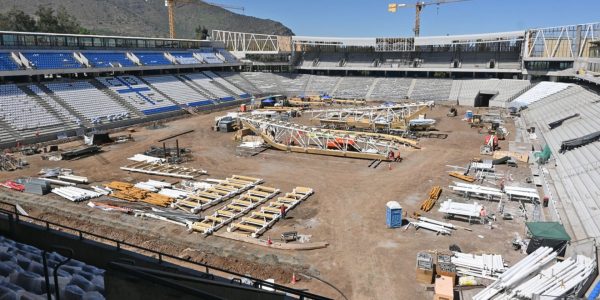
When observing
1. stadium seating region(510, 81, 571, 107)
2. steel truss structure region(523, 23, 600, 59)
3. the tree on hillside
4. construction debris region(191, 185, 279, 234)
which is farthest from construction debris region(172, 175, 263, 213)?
the tree on hillside

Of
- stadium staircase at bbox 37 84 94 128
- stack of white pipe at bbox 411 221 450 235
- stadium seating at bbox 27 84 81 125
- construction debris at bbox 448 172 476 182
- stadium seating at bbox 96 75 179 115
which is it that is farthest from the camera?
stadium seating at bbox 96 75 179 115

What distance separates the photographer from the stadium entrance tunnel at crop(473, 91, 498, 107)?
57972 millimetres

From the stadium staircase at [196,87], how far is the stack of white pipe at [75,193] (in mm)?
35880

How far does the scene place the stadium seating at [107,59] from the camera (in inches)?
1991

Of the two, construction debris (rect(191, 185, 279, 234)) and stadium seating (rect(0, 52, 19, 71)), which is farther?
stadium seating (rect(0, 52, 19, 71))

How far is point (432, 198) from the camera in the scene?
72.0 feet

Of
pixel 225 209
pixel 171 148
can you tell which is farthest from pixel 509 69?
pixel 225 209

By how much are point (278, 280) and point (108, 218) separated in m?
10.6

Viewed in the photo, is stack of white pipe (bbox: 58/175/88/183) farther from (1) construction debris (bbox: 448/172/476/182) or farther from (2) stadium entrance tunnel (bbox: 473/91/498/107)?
(2) stadium entrance tunnel (bbox: 473/91/498/107)

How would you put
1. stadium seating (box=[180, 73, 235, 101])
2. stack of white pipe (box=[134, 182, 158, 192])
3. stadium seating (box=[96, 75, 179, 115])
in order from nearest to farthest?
1. stack of white pipe (box=[134, 182, 158, 192])
2. stadium seating (box=[96, 75, 179, 115])
3. stadium seating (box=[180, 73, 235, 101])

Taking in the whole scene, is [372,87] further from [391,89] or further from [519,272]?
[519,272]

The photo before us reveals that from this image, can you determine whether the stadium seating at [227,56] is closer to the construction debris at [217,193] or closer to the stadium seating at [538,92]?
the stadium seating at [538,92]

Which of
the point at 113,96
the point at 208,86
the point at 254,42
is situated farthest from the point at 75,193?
→ the point at 254,42

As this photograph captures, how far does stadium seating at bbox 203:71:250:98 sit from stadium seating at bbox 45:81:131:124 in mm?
20584
